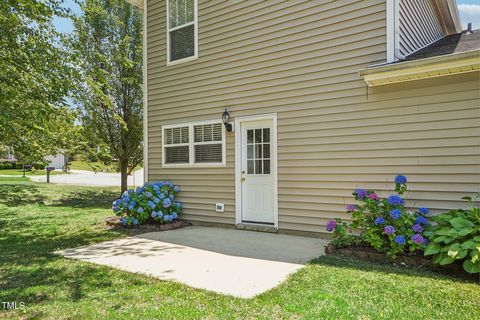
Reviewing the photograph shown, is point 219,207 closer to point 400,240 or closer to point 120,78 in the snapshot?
point 400,240

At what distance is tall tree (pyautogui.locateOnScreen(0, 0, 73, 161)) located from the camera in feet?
17.4

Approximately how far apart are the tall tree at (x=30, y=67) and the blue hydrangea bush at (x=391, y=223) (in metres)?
4.94

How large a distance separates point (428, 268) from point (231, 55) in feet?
16.1

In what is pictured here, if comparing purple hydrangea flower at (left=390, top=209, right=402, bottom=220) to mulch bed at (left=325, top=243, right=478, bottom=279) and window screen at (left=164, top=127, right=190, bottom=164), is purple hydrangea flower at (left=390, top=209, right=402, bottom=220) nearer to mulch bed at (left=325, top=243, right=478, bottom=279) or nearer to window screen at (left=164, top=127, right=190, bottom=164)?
mulch bed at (left=325, top=243, right=478, bottom=279)

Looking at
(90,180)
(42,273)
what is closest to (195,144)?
(42,273)

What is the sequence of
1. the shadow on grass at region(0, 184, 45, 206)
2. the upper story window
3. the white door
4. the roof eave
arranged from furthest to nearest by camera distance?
the shadow on grass at region(0, 184, 45, 206)
the upper story window
the white door
the roof eave

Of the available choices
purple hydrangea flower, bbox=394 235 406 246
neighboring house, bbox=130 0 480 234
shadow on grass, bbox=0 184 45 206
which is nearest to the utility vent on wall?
neighboring house, bbox=130 0 480 234

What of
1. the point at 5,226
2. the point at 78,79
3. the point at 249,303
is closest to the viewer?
the point at 249,303

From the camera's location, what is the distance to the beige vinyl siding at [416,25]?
527cm

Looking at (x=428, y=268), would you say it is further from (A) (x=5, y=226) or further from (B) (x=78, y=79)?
(A) (x=5, y=226)

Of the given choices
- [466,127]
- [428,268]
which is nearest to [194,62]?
Result: [466,127]

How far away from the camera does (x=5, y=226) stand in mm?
6844

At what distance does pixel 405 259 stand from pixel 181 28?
6.35 metres

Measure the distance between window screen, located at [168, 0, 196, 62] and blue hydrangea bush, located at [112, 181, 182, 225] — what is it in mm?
2992
